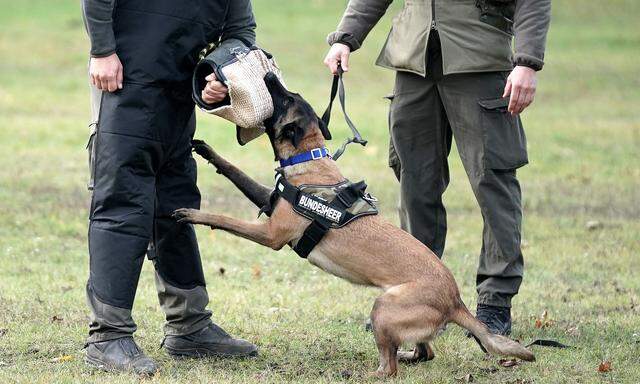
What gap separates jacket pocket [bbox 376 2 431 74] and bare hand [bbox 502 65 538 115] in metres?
0.58

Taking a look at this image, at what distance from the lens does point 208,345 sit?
5.54 m

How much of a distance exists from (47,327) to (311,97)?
38.0 ft

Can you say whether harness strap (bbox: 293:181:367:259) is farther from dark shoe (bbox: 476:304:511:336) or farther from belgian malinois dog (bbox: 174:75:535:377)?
dark shoe (bbox: 476:304:511:336)

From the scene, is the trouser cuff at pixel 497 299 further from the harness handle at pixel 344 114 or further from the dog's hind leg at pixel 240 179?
the dog's hind leg at pixel 240 179

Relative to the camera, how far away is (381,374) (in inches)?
200

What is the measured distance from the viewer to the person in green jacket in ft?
19.0

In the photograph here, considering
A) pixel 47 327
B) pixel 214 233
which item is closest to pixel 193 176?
pixel 47 327

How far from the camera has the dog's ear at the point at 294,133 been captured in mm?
5285

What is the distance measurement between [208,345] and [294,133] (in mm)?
1186

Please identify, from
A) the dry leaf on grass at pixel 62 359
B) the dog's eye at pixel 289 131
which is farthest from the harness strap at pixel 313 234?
the dry leaf on grass at pixel 62 359

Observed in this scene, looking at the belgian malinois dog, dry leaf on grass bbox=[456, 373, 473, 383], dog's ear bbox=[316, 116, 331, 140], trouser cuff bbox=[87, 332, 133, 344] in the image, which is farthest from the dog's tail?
trouser cuff bbox=[87, 332, 133, 344]

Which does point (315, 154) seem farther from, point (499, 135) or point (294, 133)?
point (499, 135)

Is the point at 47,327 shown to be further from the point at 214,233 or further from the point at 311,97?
the point at 311,97

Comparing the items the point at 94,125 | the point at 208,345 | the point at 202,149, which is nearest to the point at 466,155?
the point at 202,149
